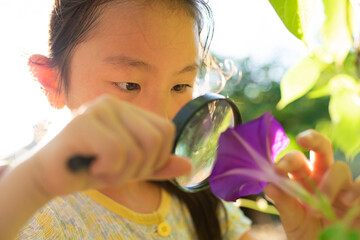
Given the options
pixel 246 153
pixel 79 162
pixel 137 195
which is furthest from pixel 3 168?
pixel 137 195

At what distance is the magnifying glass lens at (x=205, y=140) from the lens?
57 centimetres

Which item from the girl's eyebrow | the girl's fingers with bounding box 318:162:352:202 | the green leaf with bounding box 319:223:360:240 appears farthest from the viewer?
the girl's eyebrow

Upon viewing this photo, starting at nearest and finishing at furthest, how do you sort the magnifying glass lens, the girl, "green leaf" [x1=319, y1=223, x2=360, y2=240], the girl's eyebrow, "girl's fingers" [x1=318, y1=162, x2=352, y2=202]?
"green leaf" [x1=319, y1=223, x2=360, y2=240]
the girl
"girl's fingers" [x1=318, y1=162, x2=352, y2=202]
the magnifying glass lens
the girl's eyebrow

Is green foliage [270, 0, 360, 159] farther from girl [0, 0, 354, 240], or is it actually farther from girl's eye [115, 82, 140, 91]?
girl's eye [115, 82, 140, 91]

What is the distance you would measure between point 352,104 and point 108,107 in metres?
0.36

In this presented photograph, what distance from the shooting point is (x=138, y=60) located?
0.73 m

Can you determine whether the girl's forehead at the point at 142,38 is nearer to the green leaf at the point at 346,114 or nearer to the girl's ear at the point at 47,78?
the girl's ear at the point at 47,78

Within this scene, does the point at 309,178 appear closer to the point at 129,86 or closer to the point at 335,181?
the point at 335,181

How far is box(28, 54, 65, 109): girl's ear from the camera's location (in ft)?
3.07

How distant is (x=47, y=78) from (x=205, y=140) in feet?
1.64

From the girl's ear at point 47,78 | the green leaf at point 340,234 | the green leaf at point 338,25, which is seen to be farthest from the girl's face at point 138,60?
the green leaf at point 340,234

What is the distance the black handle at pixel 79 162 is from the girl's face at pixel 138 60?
0.40 m

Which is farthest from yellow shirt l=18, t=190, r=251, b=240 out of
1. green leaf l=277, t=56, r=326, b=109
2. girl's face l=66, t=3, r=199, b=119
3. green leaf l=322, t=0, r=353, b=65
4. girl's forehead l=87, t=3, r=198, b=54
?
green leaf l=322, t=0, r=353, b=65

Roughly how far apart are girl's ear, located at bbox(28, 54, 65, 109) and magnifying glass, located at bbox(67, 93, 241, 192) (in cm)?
42
